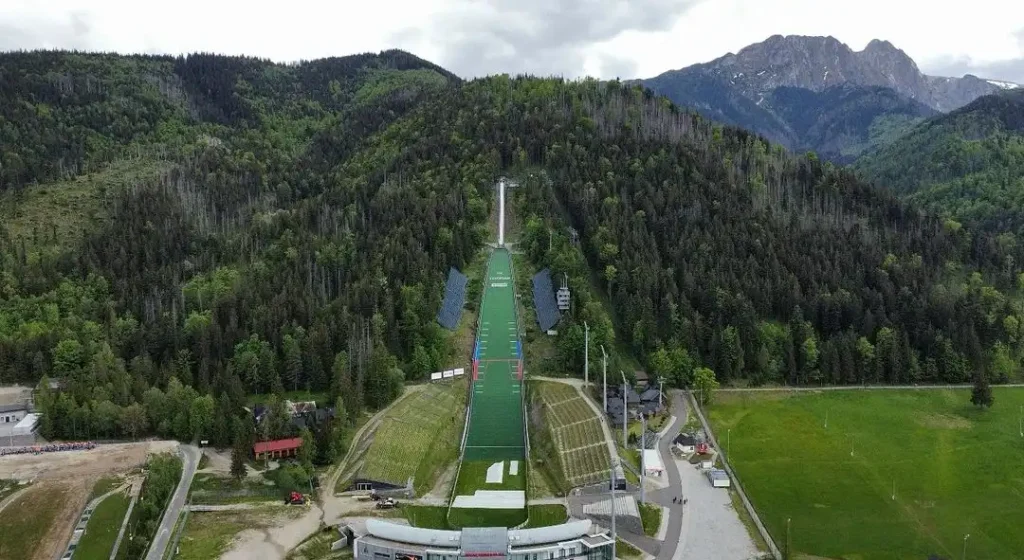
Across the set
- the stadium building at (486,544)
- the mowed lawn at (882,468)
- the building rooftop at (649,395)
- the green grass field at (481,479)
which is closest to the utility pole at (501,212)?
the building rooftop at (649,395)

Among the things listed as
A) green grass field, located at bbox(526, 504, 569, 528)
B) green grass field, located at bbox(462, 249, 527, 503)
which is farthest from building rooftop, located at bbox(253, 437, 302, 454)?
green grass field, located at bbox(526, 504, 569, 528)

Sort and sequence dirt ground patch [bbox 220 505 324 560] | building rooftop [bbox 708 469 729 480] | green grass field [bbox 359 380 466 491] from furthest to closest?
green grass field [bbox 359 380 466 491] → building rooftop [bbox 708 469 729 480] → dirt ground patch [bbox 220 505 324 560]

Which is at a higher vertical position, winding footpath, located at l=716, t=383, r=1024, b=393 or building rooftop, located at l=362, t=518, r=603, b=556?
winding footpath, located at l=716, t=383, r=1024, b=393

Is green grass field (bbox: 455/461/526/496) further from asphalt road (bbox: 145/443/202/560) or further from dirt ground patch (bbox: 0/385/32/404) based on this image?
dirt ground patch (bbox: 0/385/32/404)

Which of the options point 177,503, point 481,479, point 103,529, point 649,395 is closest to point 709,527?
point 481,479

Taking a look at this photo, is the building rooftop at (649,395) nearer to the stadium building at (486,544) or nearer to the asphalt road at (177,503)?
the stadium building at (486,544)

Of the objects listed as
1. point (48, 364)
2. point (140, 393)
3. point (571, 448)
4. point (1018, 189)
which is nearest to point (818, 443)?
point (571, 448)
